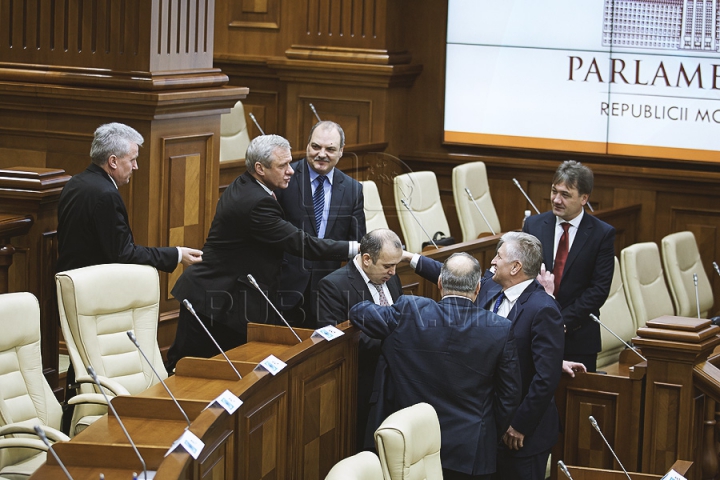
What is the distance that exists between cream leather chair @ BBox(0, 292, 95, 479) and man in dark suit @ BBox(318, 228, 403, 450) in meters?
0.93

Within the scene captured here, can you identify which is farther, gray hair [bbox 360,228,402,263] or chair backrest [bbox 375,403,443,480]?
gray hair [bbox 360,228,402,263]

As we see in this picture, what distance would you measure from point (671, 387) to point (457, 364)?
2.89 ft

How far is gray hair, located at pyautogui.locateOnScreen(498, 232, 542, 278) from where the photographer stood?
3.92 meters

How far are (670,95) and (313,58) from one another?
2.51 metres

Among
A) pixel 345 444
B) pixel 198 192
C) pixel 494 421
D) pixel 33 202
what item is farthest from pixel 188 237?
pixel 494 421

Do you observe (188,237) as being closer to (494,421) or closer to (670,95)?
(494,421)

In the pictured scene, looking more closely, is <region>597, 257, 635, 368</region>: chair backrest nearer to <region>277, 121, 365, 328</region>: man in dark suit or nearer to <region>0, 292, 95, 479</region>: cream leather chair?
<region>277, 121, 365, 328</region>: man in dark suit

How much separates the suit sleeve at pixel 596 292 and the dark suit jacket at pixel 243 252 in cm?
103

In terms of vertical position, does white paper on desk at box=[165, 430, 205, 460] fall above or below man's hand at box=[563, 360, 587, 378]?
above

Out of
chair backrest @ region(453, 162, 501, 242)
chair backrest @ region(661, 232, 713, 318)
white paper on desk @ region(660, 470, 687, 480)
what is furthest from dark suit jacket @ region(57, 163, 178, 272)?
chair backrest @ region(661, 232, 713, 318)

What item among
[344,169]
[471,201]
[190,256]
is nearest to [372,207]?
[344,169]

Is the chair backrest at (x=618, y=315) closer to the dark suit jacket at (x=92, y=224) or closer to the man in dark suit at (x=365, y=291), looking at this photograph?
the man in dark suit at (x=365, y=291)

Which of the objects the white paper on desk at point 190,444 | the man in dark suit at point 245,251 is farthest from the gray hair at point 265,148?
the white paper on desk at point 190,444

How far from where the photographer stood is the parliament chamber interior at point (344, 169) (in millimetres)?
3525
